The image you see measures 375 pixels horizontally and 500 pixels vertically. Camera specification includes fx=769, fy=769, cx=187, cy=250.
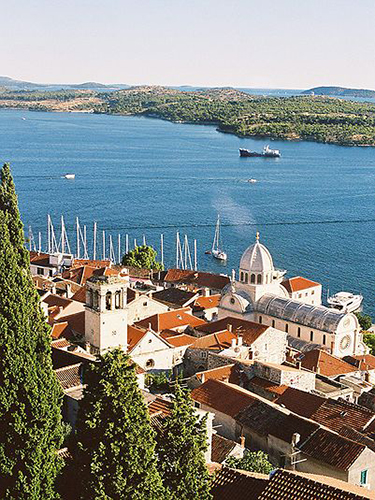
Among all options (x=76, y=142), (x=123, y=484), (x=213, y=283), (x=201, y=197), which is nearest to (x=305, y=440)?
(x=123, y=484)

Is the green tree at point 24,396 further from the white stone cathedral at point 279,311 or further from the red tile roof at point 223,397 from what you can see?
the white stone cathedral at point 279,311

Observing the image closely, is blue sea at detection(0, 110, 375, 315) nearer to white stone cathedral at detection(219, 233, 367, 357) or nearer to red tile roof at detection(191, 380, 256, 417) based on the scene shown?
white stone cathedral at detection(219, 233, 367, 357)

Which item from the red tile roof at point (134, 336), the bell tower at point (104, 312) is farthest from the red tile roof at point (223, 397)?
the red tile roof at point (134, 336)

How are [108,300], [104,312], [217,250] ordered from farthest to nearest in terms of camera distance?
[217,250] < [108,300] < [104,312]

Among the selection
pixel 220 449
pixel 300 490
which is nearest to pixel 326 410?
pixel 220 449

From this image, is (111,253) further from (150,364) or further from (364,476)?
(364,476)

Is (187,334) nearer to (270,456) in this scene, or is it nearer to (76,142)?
(270,456)
